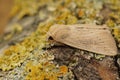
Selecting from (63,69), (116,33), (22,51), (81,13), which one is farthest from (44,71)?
(81,13)

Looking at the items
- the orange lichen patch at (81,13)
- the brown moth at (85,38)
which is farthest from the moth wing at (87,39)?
the orange lichen patch at (81,13)

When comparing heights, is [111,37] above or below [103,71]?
above

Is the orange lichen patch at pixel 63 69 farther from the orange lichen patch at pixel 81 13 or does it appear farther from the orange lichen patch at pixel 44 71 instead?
the orange lichen patch at pixel 81 13

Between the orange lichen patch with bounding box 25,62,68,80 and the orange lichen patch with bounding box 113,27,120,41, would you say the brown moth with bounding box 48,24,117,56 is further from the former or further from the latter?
the orange lichen patch with bounding box 25,62,68,80

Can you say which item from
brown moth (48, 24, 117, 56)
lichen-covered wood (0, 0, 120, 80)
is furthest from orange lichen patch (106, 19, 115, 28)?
brown moth (48, 24, 117, 56)

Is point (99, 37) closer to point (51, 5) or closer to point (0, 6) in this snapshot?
point (51, 5)

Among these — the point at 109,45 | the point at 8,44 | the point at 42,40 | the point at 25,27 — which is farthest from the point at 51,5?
the point at 109,45
